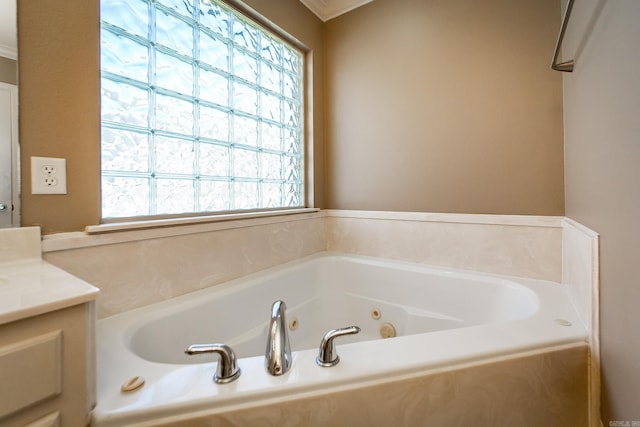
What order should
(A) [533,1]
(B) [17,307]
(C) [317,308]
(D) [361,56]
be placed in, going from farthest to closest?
(D) [361,56] → (C) [317,308] → (A) [533,1] → (B) [17,307]

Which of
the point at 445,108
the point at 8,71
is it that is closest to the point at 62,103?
the point at 8,71

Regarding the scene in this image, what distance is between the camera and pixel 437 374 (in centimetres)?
66

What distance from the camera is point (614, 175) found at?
662 millimetres

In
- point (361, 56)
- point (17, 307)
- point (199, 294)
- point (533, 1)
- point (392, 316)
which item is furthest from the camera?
point (361, 56)

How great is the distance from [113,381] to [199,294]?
55cm

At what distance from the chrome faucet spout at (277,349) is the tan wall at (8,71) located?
1020 mm

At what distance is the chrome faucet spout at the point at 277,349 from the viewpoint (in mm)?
631

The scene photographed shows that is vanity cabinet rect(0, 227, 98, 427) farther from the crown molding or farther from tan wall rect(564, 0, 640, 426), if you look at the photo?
the crown molding

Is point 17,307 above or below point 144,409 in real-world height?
above

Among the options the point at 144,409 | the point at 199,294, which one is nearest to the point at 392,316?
the point at 199,294

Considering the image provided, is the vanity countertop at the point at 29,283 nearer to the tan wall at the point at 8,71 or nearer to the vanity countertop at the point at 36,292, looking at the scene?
the vanity countertop at the point at 36,292

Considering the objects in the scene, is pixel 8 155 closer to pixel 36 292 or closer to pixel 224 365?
pixel 36 292

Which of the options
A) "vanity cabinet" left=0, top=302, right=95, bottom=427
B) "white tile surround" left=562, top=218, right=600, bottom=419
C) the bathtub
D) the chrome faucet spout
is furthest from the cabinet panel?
"white tile surround" left=562, top=218, right=600, bottom=419

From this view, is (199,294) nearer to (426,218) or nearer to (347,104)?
(426,218)
